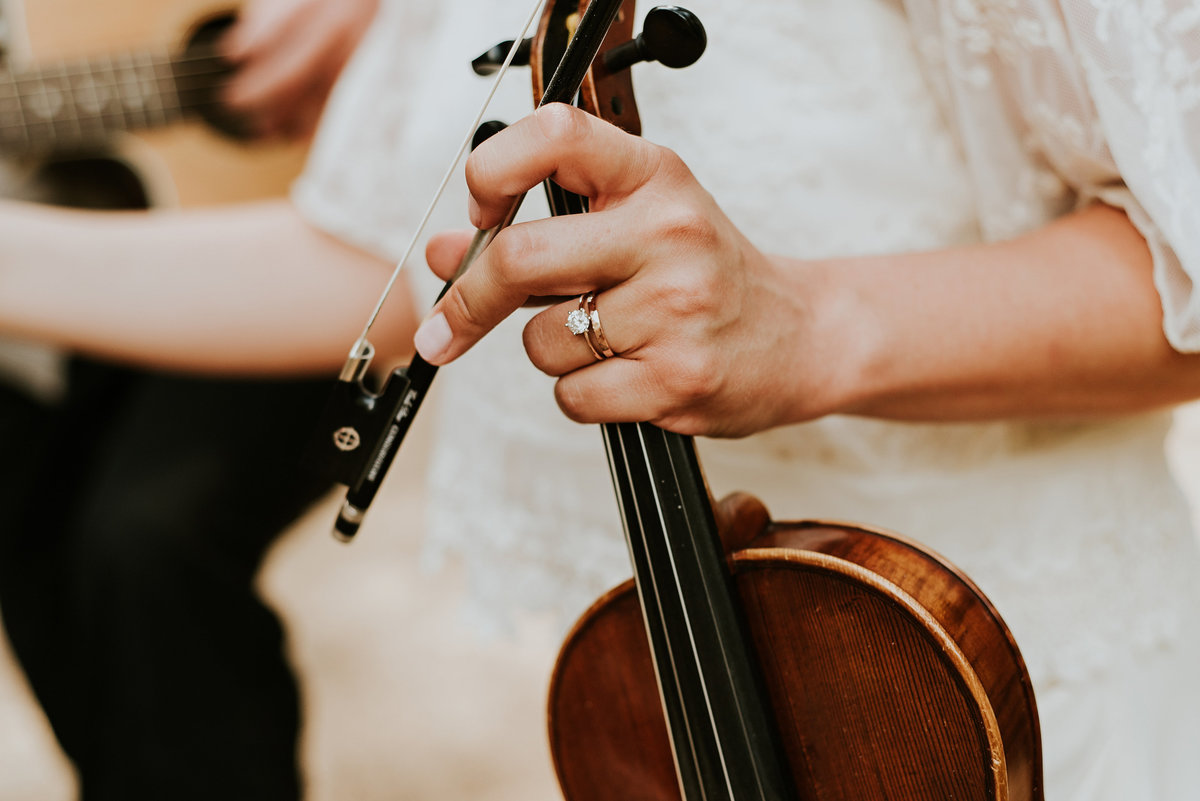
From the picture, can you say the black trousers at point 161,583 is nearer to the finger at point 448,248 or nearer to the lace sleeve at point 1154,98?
the finger at point 448,248

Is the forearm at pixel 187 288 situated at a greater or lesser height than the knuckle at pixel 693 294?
lesser

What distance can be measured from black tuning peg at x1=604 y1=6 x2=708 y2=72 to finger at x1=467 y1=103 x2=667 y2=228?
4 centimetres

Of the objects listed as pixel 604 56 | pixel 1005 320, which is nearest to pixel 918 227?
pixel 1005 320

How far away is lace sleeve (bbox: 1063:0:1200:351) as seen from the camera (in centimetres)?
37

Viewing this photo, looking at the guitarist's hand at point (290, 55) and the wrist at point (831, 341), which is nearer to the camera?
the wrist at point (831, 341)

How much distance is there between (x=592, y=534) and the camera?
65cm

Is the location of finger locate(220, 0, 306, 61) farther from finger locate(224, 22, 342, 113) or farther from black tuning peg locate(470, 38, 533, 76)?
black tuning peg locate(470, 38, 533, 76)

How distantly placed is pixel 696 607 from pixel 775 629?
4 centimetres

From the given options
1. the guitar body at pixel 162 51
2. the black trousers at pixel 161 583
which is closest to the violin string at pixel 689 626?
the black trousers at pixel 161 583

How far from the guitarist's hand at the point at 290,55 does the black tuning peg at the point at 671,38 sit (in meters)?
0.77

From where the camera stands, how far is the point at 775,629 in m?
0.38

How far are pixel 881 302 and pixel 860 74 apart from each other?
0.16m

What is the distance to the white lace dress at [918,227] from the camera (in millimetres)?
409

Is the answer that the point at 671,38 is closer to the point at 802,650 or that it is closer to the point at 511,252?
the point at 511,252
